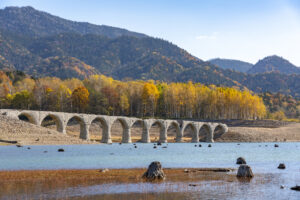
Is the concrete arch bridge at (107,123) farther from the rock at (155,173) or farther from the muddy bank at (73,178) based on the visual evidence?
the rock at (155,173)

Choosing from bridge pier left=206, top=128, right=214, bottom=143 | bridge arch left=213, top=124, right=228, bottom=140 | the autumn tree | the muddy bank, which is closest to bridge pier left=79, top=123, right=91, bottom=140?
bridge pier left=206, top=128, right=214, bottom=143

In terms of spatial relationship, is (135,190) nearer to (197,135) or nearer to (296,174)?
(296,174)

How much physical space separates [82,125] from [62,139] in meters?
9.03

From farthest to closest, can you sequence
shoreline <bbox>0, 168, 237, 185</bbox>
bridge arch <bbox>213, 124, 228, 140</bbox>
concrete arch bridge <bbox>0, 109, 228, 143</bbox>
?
1. bridge arch <bbox>213, 124, 228, 140</bbox>
2. concrete arch bridge <bbox>0, 109, 228, 143</bbox>
3. shoreline <bbox>0, 168, 237, 185</bbox>

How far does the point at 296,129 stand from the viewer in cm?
9500

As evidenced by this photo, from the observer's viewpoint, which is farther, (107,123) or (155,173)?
(107,123)

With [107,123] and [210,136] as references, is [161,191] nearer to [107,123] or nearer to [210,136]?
[107,123]

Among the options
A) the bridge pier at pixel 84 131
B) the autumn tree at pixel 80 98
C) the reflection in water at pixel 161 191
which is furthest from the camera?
the autumn tree at pixel 80 98

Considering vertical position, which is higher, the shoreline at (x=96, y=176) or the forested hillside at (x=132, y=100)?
the forested hillside at (x=132, y=100)

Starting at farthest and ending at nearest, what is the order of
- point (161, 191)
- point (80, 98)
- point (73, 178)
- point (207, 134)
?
point (80, 98)
point (207, 134)
point (73, 178)
point (161, 191)

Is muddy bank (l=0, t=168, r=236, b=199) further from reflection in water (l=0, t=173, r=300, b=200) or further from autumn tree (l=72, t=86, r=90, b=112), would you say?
autumn tree (l=72, t=86, r=90, b=112)

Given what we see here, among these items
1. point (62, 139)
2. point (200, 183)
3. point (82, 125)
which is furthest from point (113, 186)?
point (82, 125)

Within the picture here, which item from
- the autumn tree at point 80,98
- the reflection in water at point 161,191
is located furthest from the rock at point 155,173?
the autumn tree at point 80,98

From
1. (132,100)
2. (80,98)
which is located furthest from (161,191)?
(132,100)
